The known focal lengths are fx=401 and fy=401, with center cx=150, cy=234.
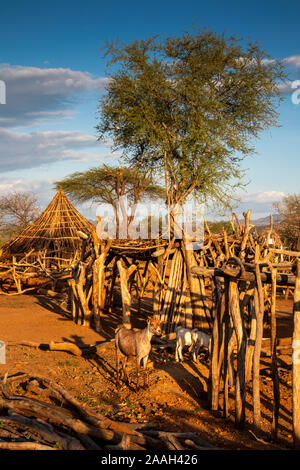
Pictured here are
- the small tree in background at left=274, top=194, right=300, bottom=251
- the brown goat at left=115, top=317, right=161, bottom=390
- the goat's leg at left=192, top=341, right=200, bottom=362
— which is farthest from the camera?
the small tree in background at left=274, top=194, right=300, bottom=251

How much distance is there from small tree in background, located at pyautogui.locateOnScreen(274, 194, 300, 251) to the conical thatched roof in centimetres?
995

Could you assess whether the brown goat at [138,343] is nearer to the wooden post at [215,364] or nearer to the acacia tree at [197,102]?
the wooden post at [215,364]

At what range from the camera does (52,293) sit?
15.3m

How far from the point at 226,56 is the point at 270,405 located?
13.8 meters

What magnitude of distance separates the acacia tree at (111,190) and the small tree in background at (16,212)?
4485mm

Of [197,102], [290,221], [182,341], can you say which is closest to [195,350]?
[182,341]

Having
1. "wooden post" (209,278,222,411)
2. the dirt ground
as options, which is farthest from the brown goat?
"wooden post" (209,278,222,411)

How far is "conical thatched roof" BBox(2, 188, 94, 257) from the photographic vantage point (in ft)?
60.6

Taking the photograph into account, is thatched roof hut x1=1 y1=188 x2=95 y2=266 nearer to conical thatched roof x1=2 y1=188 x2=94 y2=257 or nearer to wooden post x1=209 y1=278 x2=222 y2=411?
conical thatched roof x1=2 y1=188 x2=94 y2=257

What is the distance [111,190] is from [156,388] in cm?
2570

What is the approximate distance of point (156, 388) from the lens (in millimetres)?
6012

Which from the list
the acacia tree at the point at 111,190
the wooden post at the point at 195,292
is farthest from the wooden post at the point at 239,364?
the acacia tree at the point at 111,190

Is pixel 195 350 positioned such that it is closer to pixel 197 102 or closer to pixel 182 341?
pixel 182 341

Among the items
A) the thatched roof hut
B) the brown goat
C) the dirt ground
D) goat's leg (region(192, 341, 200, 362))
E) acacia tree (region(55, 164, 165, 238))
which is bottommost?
the dirt ground
